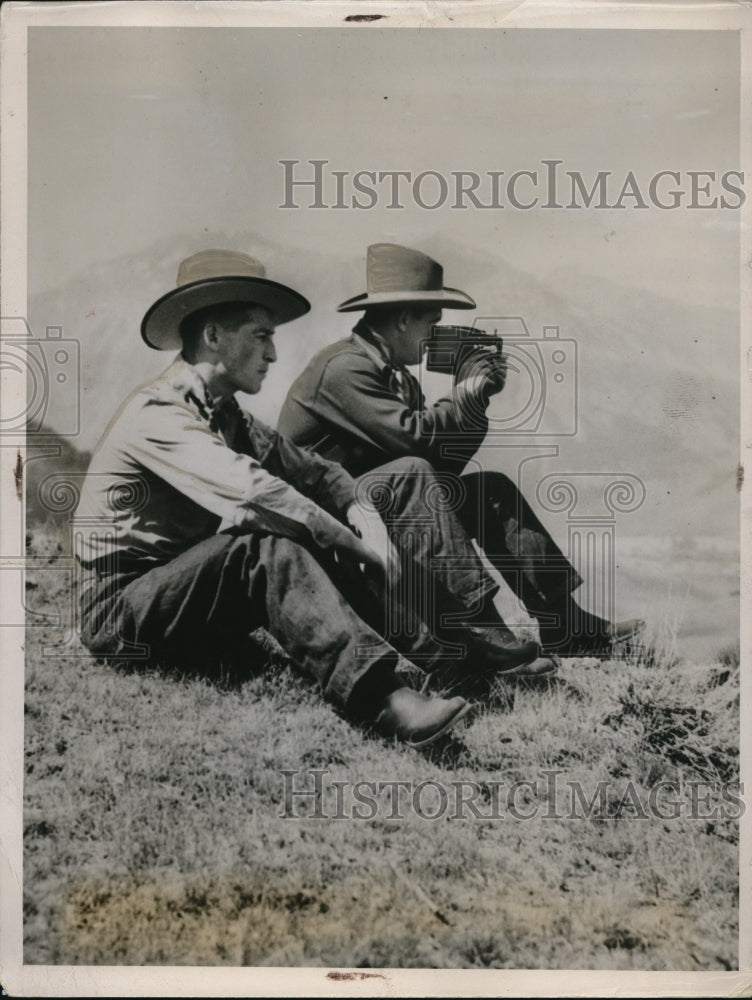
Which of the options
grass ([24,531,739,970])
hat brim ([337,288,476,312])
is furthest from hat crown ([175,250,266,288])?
grass ([24,531,739,970])

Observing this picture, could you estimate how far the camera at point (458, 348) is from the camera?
8.90ft

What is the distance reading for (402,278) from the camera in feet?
8.87

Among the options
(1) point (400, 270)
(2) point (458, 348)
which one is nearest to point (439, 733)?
(2) point (458, 348)

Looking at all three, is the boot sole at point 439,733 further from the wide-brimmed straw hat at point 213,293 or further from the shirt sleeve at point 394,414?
the wide-brimmed straw hat at point 213,293

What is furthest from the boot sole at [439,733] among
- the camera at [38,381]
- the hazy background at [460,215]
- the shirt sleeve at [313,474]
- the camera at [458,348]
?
the camera at [38,381]

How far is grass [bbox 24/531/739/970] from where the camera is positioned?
2.62 metres

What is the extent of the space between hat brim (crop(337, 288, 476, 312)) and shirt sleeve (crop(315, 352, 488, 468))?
0.17 meters

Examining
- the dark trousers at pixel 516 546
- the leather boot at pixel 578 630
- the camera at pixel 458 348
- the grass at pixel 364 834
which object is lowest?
the grass at pixel 364 834

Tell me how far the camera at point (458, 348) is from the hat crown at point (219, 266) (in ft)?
2.13

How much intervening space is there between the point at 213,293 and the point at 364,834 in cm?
191

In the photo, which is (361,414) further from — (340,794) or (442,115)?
(340,794)

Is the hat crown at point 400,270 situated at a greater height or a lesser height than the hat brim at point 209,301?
greater

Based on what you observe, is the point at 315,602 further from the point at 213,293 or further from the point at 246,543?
the point at 213,293

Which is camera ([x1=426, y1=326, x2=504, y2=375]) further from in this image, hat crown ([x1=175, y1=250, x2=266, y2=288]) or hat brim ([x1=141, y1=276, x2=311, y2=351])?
hat crown ([x1=175, y1=250, x2=266, y2=288])
